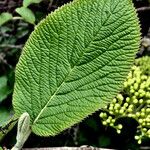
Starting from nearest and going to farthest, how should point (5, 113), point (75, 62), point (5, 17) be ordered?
point (75, 62) < point (5, 113) < point (5, 17)

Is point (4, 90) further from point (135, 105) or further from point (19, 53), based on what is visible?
point (135, 105)

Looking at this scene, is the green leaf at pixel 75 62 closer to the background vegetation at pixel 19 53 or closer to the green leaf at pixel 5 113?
the green leaf at pixel 5 113

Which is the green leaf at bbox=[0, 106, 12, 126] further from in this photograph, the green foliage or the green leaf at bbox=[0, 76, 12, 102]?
the green foliage

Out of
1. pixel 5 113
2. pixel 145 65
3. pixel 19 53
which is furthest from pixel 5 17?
pixel 145 65

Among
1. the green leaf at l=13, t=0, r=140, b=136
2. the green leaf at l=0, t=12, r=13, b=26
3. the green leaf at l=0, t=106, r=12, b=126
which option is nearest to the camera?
the green leaf at l=13, t=0, r=140, b=136

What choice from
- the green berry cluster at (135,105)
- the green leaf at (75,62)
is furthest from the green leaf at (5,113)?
the green leaf at (75,62)

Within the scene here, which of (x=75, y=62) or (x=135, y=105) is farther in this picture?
(x=135, y=105)

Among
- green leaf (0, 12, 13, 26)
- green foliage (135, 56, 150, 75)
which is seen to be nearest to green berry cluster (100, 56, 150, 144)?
green foliage (135, 56, 150, 75)
